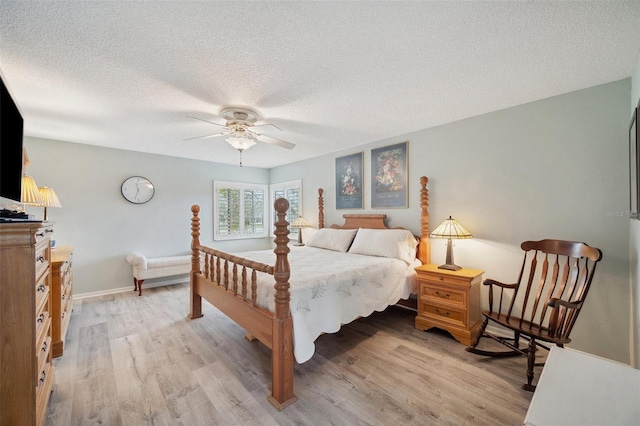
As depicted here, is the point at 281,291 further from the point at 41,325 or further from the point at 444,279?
the point at 444,279

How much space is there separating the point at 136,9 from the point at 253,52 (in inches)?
26.1

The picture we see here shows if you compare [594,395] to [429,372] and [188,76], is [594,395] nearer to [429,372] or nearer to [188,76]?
[429,372]

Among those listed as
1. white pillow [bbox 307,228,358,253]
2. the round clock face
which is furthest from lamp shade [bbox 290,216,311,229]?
the round clock face

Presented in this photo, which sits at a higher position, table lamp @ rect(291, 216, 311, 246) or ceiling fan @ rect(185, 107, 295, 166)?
ceiling fan @ rect(185, 107, 295, 166)

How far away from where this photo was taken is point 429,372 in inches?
85.9

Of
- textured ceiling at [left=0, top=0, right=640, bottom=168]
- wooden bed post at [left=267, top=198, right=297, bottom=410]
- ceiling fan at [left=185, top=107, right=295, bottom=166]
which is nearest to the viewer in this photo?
textured ceiling at [left=0, top=0, right=640, bottom=168]

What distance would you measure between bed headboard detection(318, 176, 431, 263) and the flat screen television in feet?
11.9

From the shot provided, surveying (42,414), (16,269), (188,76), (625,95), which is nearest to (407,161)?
(625,95)

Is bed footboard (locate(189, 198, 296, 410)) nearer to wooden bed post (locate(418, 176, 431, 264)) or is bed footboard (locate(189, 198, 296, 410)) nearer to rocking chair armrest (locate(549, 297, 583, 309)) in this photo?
rocking chair armrest (locate(549, 297, 583, 309))

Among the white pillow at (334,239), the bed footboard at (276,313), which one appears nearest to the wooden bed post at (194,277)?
the bed footboard at (276,313)

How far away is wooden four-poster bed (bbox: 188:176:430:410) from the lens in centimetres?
186

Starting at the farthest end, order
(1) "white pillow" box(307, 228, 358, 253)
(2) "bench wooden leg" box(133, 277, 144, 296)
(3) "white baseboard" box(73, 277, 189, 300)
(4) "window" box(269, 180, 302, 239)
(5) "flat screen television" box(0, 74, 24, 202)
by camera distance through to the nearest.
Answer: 1. (4) "window" box(269, 180, 302, 239)
2. (2) "bench wooden leg" box(133, 277, 144, 296)
3. (3) "white baseboard" box(73, 277, 189, 300)
4. (1) "white pillow" box(307, 228, 358, 253)
5. (5) "flat screen television" box(0, 74, 24, 202)

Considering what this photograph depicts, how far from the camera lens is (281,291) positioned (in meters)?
1.86

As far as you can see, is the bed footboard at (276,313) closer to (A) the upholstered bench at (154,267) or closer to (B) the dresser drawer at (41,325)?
→ (B) the dresser drawer at (41,325)
